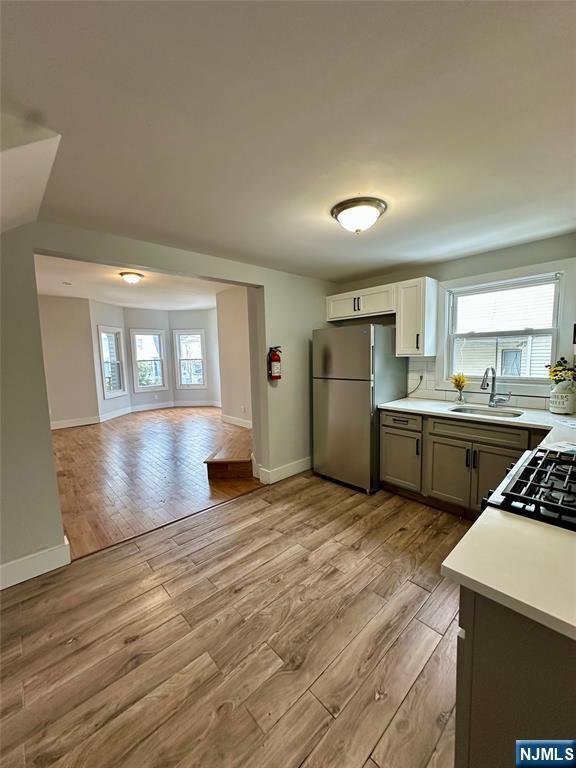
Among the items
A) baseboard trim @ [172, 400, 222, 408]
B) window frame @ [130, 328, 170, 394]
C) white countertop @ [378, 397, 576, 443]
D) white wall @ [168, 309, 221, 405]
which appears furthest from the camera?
baseboard trim @ [172, 400, 222, 408]

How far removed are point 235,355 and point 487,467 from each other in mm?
4444

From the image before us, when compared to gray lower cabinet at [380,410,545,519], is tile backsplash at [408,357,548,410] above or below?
above

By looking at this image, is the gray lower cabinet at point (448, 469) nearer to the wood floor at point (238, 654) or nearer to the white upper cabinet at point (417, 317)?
the wood floor at point (238, 654)

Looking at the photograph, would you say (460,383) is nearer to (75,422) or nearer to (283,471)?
(283,471)

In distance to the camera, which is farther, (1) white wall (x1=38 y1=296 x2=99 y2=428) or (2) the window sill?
(1) white wall (x1=38 y1=296 x2=99 y2=428)

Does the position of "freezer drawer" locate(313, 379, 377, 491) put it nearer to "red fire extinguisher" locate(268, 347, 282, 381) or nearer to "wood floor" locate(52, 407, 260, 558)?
"red fire extinguisher" locate(268, 347, 282, 381)

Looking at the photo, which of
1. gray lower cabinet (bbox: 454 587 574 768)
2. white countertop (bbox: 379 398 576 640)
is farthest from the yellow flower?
gray lower cabinet (bbox: 454 587 574 768)

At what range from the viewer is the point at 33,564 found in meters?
2.10

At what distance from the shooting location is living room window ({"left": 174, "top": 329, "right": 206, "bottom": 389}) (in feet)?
26.9

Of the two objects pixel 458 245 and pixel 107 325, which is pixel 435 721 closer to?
pixel 458 245

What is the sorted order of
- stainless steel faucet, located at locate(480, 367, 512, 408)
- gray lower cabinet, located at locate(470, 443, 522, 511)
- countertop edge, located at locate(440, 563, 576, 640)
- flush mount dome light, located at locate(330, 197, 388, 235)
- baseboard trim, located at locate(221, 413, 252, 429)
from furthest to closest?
baseboard trim, located at locate(221, 413, 252, 429) < stainless steel faucet, located at locate(480, 367, 512, 408) < gray lower cabinet, located at locate(470, 443, 522, 511) < flush mount dome light, located at locate(330, 197, 388, 235) < countertop edge, located at locate(440, 563, 576, 640)

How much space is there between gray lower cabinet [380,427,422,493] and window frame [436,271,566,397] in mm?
798

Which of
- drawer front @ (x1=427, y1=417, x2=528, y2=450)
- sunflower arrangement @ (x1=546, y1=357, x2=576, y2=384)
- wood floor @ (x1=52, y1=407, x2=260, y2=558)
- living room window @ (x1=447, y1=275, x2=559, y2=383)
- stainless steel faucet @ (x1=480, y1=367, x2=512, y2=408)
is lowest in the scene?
wood floor @ (x1=52, y1=407, x2=260, y2=558)

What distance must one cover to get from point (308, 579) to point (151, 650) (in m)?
0.94
